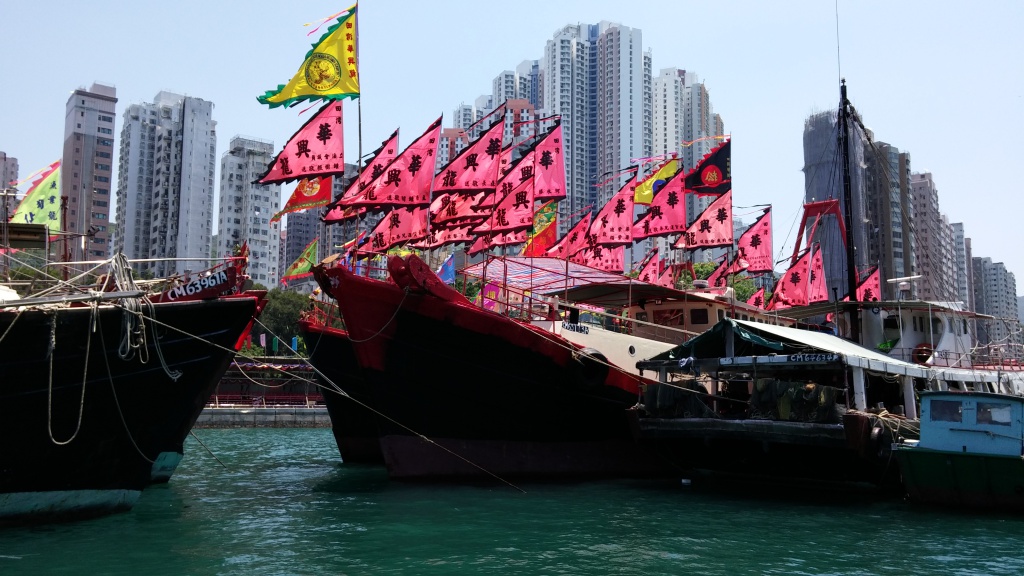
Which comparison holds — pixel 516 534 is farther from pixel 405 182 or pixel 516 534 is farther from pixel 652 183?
pixel 652 183

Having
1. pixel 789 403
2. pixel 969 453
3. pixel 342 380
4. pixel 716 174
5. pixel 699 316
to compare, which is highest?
pixel 716 174

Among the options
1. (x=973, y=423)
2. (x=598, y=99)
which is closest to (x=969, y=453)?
(x=973, y=423)

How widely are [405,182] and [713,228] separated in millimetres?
13890

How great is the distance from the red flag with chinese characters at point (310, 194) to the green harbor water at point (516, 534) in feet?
20.6

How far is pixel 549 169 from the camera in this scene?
73.7 ft

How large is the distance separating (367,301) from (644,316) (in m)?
8.92

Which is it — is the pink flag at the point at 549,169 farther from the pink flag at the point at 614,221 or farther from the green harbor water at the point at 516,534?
the green harbor water at the point at 516,534

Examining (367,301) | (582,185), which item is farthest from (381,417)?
(582,185)

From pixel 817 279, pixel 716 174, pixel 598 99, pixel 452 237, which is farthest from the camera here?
pixel 598 99

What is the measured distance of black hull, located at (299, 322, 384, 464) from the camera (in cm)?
2317

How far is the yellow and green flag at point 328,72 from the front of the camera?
18.0 meters

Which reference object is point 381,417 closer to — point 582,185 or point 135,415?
point 135,415

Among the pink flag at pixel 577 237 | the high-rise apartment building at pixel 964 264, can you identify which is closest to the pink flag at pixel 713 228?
the pink flag at pixel 577 237

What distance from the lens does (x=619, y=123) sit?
11038 centimetres
